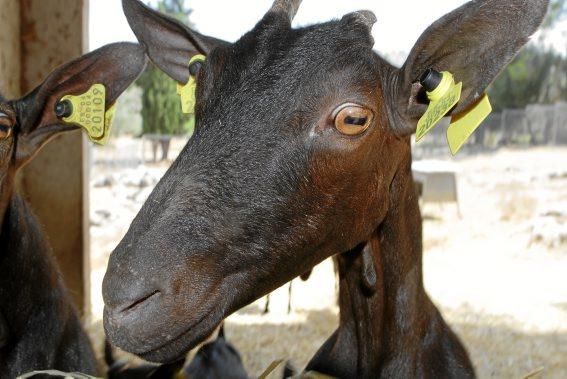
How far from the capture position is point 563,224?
11.3 m

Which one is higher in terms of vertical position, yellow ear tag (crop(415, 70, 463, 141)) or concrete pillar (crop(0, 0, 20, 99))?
concrete pillar (crop(0, 0, 20, 99))

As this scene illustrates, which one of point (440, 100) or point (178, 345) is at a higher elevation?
point (440, 100)

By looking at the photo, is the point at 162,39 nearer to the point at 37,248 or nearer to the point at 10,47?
the point at 37,248

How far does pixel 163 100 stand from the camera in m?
8.90

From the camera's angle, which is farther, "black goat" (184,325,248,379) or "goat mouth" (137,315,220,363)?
"black goat" (184,325,248,379)

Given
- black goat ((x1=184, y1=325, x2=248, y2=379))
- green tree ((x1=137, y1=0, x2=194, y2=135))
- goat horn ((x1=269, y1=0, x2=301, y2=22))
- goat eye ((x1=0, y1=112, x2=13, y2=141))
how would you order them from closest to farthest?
goat horn ((x1=269, y1=0, x2=301, y2=22)), goat eye ((x1=0, y1=112, x2=13, y2=141)), black goat ((x1=184, y1=325, x2=248, y2=379)), green tree ((x1=137, y1=0, x2=194, y2=135))

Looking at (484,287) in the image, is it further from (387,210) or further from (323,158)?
(323,158)

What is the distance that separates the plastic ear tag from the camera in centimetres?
278

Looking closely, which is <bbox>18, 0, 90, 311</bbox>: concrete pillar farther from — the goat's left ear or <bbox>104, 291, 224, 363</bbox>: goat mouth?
<bbox>104, 291, 224, 363</bbox>: goat mouth

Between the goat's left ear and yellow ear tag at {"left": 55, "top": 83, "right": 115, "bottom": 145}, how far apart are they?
9 centimetres

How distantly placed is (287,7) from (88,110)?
1231 mm

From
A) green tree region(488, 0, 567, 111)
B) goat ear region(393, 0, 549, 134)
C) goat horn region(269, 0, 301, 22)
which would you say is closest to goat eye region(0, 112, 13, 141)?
goat horn region(269, 0, 301, 22)

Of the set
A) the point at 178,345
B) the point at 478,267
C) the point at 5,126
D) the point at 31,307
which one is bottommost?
the point at 478,267

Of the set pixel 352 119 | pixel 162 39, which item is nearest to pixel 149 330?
pixel 352 119
